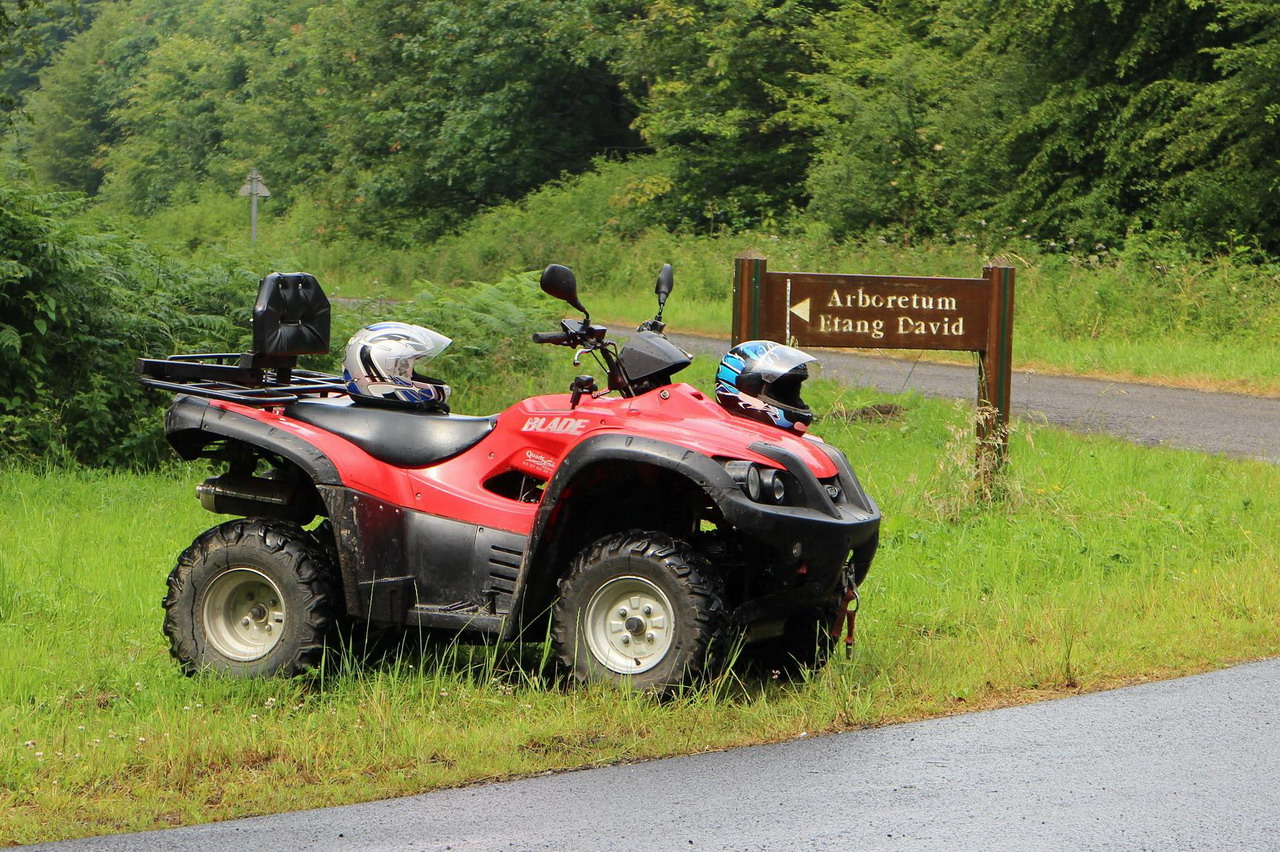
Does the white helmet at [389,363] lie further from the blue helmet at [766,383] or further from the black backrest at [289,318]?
the blue helmet at [766,383]

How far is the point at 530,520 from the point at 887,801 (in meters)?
1.85

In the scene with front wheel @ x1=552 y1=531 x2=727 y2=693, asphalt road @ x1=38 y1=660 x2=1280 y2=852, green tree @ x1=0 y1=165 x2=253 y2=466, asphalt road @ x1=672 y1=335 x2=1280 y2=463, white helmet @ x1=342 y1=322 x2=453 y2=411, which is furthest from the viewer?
asphalt road @ x1=672 y1=335 x2=1280 y2=463

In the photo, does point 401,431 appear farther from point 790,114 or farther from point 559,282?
point 790,114

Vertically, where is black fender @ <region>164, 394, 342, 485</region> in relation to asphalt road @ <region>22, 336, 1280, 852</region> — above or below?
above

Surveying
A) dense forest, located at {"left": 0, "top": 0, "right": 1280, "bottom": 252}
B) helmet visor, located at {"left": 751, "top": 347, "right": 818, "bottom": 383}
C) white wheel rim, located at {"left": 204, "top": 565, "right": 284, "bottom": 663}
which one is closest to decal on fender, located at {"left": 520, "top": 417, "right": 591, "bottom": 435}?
helmet visor, located at {"left": 751, "top": 347, "right": 818, "bottom": 383}

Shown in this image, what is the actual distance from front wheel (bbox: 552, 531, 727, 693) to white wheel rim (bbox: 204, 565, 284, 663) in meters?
1.25

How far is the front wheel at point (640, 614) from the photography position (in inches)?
223

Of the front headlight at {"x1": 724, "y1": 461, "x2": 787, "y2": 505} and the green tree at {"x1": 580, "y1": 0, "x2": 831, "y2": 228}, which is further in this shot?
the green tree at {"x1": 580, "y1": 0, "x2": 831, "y2": 228}

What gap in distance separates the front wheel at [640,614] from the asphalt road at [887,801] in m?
0.44

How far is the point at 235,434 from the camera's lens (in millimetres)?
6301

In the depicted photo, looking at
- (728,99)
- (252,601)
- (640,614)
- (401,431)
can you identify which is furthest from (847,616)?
(728,99)

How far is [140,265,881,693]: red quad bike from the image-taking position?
5719 millimetres

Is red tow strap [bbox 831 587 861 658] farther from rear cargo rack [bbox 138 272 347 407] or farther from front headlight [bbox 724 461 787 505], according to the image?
rear cargo rack [bbox 138 272 347 407]

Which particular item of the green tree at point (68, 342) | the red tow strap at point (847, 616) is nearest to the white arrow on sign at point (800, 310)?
the red tow strap at point (847, 616)
